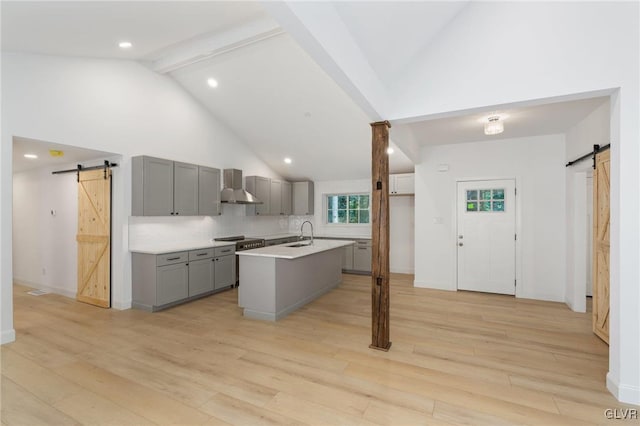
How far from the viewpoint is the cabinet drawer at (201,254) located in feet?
15.6

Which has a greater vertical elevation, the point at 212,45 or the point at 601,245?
the point at 212,45

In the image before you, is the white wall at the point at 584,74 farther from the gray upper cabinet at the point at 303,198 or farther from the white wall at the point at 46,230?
the white wall at the point at 46,230

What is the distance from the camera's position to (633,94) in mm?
2232

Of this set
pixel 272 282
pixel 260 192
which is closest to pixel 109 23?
pixel 272 282

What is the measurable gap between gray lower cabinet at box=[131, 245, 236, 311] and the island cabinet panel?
292cm

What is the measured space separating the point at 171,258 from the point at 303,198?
12.9 ft

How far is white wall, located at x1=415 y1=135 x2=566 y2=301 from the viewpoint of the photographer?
15.8ft

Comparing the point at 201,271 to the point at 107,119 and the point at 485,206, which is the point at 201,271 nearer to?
the point at 107,119

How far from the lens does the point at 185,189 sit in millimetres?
4996

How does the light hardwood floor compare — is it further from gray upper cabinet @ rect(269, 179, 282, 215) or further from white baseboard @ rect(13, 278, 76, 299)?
gray upper cabinet @ rect(269, 179, 282, 215)

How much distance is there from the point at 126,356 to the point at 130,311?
160 centimetres

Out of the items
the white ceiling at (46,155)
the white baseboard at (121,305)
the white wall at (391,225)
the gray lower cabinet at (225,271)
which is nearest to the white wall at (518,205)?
the white wall at (391,225)

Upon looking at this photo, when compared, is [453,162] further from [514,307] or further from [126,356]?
[126,356]

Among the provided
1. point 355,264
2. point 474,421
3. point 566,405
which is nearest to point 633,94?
point 566,405
